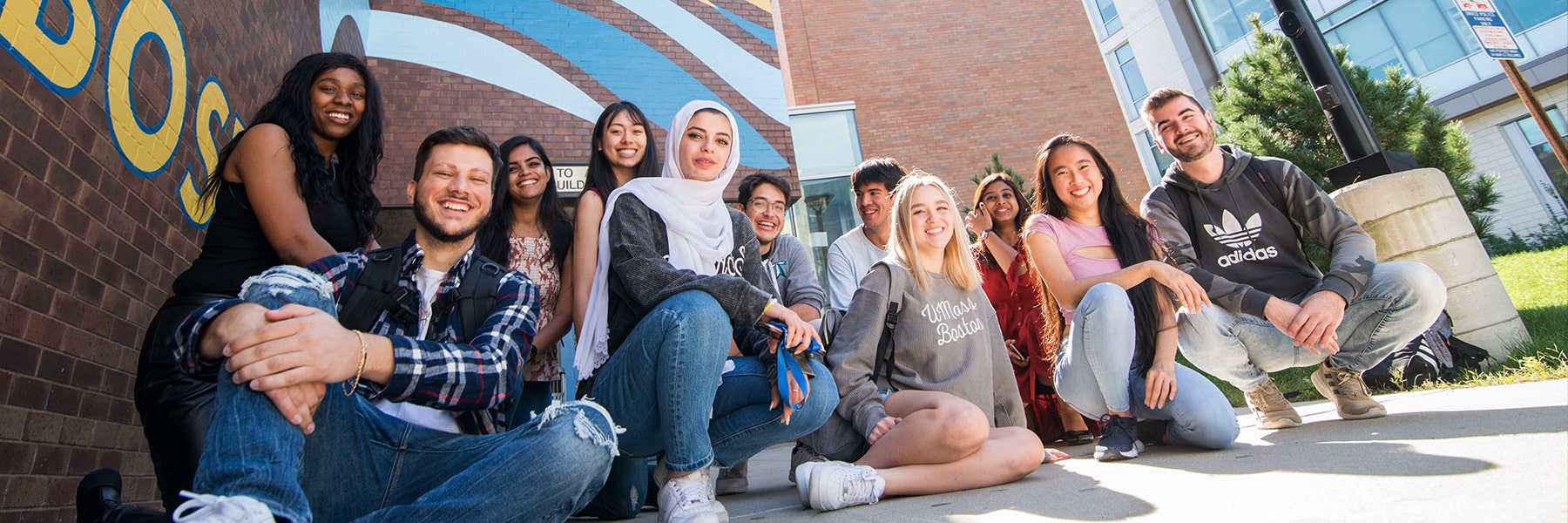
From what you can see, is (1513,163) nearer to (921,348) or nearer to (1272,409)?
(1272,409)

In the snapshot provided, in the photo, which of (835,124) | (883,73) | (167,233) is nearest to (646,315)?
(167,233)

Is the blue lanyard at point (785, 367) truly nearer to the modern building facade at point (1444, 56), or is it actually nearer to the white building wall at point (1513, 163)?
the modern building facade at point (1444, 56)

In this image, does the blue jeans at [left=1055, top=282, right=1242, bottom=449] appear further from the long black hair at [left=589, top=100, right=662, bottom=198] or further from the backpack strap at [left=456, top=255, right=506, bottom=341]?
the backpack strap at [left=456, top=255, right=506, bottom=341]

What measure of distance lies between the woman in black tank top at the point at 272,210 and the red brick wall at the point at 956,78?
14562 mm

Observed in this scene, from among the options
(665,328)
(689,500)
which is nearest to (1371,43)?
(665,328)

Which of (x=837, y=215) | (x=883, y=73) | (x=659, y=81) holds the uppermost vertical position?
(x=883, y=73)

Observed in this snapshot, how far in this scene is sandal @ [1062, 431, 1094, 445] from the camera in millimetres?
3893

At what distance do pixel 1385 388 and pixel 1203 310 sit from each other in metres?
2.01

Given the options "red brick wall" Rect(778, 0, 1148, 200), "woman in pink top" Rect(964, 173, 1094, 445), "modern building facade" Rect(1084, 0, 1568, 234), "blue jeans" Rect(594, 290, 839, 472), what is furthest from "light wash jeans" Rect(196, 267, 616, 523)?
"red brick wall" Rect(778, 0, 1148, 200)

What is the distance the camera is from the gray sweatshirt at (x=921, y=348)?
8.83 feet

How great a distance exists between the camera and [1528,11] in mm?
13250

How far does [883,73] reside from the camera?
1739 centimetres

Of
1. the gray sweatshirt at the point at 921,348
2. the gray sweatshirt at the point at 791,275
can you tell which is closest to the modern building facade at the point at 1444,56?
the gray sweatshirt at the point at 791,275

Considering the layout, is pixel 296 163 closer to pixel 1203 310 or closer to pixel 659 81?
pixel 1203 310
